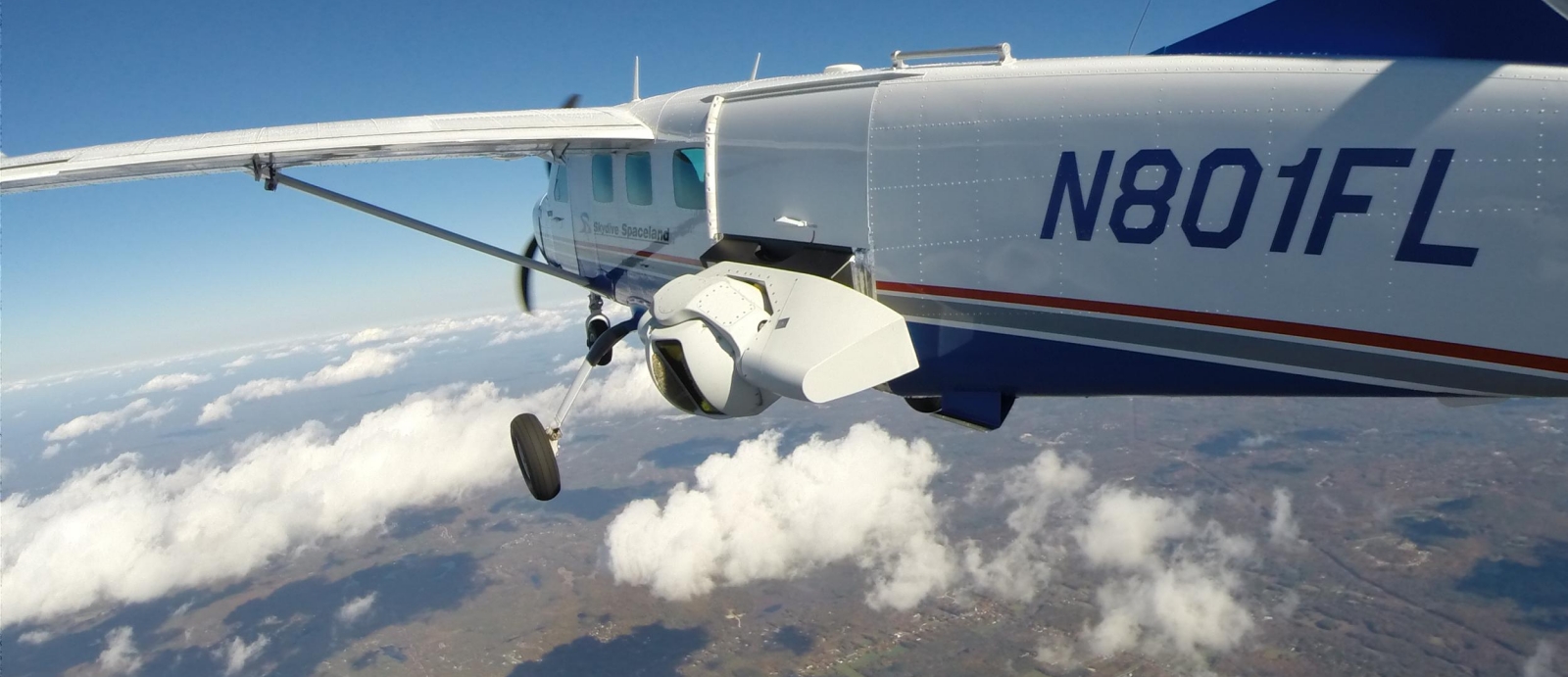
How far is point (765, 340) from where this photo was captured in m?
6.09

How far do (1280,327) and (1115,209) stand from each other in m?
1.28

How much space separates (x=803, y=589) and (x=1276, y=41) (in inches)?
7722

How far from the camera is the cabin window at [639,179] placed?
8.52 meters

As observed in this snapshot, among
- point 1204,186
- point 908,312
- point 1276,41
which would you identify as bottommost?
point 908,312

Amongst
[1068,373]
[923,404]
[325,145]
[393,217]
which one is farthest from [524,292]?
[1068,373]

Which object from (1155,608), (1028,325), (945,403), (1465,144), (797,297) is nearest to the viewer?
(1465,144)

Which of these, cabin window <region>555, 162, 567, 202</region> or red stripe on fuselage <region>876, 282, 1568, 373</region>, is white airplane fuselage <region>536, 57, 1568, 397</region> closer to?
red stripe on fuselage <region>876, 282, 1568, 373</region>

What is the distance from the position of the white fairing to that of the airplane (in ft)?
0.08

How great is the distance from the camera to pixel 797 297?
6180 millimetres

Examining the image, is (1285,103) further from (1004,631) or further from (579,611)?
(579,611)

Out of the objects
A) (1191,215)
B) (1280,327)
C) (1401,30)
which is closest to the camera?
(1401,30)

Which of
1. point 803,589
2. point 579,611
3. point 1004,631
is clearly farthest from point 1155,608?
point 579,611

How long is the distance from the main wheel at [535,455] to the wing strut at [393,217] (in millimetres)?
2535

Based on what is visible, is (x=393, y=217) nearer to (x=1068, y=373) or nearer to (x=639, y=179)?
(x=639, y=179)
